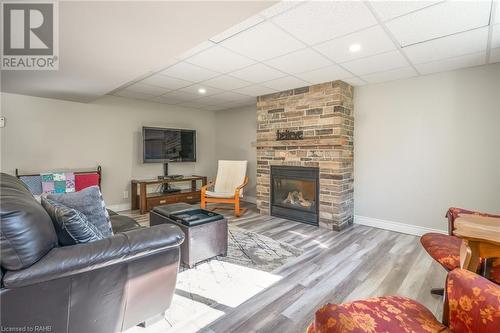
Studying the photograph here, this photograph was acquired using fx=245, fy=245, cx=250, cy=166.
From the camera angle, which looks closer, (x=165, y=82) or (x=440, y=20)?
(x=440, y=20)

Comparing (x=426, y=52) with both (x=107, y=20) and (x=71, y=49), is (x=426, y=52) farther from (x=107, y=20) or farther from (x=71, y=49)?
(x=71, y=49)

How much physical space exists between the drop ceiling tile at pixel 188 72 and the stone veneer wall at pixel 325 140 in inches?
55.1

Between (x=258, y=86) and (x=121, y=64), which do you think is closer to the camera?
(x=121, y=64)

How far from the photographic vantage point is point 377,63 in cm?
286

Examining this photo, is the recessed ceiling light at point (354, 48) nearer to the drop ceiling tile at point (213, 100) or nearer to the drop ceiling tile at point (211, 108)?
the drop ceiling tile at point (213, 100)

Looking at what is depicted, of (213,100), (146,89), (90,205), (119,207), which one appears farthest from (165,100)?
(90,205)

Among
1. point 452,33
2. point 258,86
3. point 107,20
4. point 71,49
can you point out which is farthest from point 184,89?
point 452,33

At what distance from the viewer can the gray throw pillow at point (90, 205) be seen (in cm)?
169

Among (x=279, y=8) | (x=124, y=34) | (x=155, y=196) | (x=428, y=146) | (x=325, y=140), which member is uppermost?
(x=279, y=8)

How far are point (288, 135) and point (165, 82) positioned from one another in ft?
6.83

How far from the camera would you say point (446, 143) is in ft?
10.3

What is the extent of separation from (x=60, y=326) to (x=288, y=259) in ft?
6.33

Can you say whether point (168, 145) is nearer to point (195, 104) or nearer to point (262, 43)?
point (195, 104)

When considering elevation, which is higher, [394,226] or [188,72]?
[188,72]
